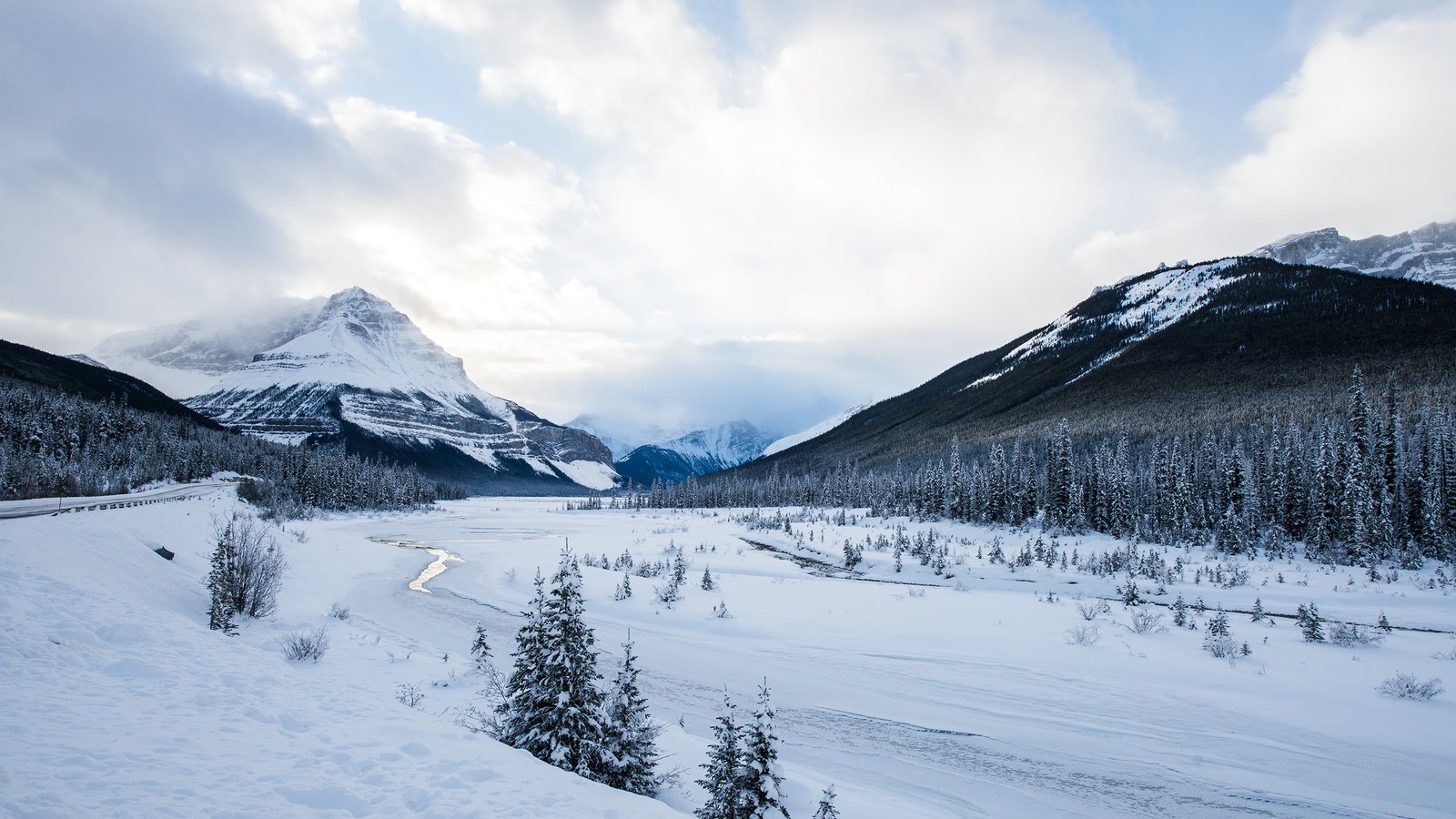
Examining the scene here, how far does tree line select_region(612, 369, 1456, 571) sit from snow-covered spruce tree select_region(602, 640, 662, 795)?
1427 inches

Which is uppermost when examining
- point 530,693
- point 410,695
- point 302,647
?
point 530,693

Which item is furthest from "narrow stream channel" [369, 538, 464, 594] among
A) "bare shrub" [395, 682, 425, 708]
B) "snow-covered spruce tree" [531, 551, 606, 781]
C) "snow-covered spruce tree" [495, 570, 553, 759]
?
"snow-covered spruce tree" [531, 551, 606, 781]

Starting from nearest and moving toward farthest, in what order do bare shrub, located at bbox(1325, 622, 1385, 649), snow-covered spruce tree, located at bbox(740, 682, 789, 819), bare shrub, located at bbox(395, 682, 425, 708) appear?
snow-covered spruce tree, located at bbox(740, 682, 789, 819)
bare shrub, located at bbox(395, 682, 425, 708)
bare shrub, located at bbox(1325, 622, 1385, 649)

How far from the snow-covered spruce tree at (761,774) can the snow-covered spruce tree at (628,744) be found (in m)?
1.91

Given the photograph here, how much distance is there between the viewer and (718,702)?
12.9m

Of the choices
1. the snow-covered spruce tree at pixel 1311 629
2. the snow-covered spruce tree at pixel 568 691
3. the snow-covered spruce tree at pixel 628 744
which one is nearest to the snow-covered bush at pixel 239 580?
the snow-covered spruce tree at pixel 568 691

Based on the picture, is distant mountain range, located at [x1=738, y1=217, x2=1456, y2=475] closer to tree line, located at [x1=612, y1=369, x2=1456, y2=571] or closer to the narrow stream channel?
tree line, located at [x1=612, y1=369, x2=1456, y2=571]

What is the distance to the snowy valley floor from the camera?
20.0 feet

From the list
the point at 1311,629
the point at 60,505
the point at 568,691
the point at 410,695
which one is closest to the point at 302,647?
the point at 410,695

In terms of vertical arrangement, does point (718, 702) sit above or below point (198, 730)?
below

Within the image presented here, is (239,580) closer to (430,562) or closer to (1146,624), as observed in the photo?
(430,562)

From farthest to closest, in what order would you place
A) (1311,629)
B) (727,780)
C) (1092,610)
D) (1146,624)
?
(1092,610) → (1146,624) → (1311,629) → (727,780)

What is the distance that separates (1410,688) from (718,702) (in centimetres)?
1343

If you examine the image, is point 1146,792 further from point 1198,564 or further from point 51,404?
point 51,404
